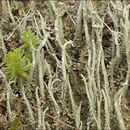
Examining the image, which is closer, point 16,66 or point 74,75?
point 16,66

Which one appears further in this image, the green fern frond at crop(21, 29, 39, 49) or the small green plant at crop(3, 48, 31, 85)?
the green fern frond at crop(21, 29, 39, 49)

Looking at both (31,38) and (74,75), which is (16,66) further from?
(74,75)

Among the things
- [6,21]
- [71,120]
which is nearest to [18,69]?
[71,120]

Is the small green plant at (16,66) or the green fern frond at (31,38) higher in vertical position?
the green fern frond at (31,38)

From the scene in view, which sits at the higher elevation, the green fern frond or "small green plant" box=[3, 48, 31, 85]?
the green fern frond

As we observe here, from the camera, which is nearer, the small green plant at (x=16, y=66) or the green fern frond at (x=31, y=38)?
the small green plant at (x=16, y=66)

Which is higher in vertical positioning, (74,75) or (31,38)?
(31,38)

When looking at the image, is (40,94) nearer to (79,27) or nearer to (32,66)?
(32,66)

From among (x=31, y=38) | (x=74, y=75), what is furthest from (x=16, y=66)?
(x=74, y=75)
